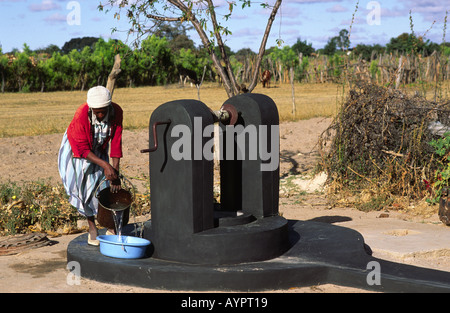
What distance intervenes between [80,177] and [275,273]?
A: 6.29 ft

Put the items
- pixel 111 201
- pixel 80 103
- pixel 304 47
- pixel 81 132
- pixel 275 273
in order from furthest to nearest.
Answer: pixel 304 47, pixel 80 103, pixel 111 201, pixel 81 132, pixel 275 273

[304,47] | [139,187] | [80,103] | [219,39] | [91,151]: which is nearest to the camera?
[91,151]

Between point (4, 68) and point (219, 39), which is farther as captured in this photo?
point (4, 68)

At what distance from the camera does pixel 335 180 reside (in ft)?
28.0

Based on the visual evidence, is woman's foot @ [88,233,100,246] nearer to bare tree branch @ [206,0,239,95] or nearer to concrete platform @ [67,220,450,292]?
concrete platform @ [67,220,450,292]

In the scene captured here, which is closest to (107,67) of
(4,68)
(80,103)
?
(4,68)

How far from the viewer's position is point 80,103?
80.0 ft

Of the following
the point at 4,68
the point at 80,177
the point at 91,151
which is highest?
the point at 4,68

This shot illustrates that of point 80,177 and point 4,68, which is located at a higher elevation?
point 4,68

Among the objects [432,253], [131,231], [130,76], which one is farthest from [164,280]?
[130,76]

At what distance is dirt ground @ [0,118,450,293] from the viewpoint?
488cm

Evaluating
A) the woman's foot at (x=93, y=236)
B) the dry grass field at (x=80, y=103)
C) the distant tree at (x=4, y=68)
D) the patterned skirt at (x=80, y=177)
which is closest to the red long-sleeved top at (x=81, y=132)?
the patterned skirt at (x=80, y=177)

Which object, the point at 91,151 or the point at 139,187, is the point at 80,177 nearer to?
the point at 91,151
